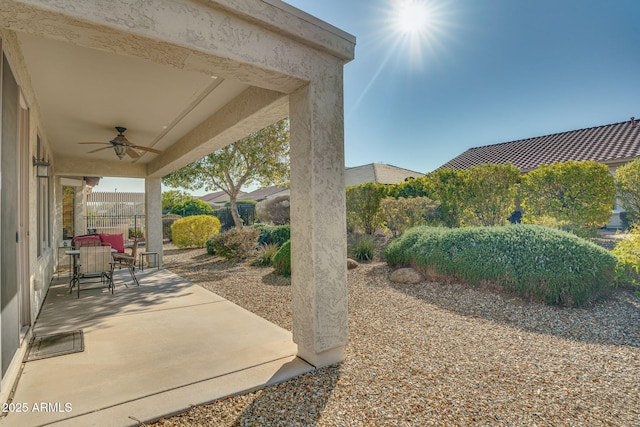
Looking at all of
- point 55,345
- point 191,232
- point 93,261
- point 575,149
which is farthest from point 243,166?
point 575,149

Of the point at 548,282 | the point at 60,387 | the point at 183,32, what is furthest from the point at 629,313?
the point at 60,387

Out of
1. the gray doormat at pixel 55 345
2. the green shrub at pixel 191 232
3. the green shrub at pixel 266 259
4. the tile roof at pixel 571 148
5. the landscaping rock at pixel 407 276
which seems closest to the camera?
the gray doormat at pixel 55 345

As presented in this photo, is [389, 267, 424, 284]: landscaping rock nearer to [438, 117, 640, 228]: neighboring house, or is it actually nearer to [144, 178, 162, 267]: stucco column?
[144, 178, 162, 267]: stucco column

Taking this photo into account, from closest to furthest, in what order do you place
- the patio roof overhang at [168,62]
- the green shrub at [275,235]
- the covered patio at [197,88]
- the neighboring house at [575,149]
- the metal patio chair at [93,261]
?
the patio roof overhang at [168,62] < the covered patio at [197,88] < the metal patio chair at [93,261] < the green shrub at [275,235] < the neighboring house at [575,149]

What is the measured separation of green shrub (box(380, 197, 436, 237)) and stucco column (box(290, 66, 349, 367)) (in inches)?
280

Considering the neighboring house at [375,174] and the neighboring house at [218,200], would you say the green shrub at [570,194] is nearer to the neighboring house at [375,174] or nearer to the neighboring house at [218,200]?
the neighboring house at [375,174]

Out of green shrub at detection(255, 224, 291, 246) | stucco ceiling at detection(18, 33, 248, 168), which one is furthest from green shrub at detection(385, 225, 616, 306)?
green shrub at detection(255, 224, 291, 246)

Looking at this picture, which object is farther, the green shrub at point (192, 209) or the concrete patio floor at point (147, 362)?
the green shrub at point (192, 209)

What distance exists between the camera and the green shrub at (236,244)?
10500 mm

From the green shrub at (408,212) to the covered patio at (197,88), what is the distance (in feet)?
21.1

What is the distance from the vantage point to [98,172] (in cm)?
948

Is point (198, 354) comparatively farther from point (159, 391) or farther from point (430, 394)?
point (430, 394)

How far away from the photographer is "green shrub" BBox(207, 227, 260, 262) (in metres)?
10.5

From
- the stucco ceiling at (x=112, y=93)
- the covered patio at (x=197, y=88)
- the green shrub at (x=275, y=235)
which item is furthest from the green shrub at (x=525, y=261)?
the green shrub at (x=275, y=235)
